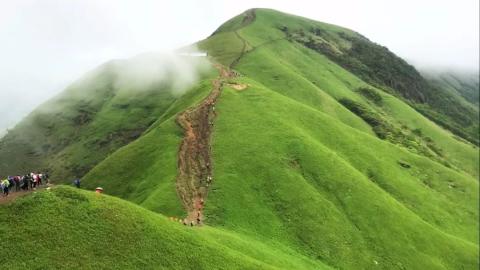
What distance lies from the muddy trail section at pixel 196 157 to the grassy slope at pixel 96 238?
16.0 m

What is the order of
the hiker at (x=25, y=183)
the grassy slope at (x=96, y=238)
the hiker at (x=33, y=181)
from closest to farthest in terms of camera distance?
the grassy slope at (x=96, y=238) < the hiker at (x=25, y=183) < the hiker at (x=33, y=181)

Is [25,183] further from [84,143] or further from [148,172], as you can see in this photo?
[84,143]

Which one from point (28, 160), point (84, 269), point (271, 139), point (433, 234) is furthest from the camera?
point (28, 160)

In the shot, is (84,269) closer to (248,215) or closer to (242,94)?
(248,215)

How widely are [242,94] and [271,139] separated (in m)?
30.7

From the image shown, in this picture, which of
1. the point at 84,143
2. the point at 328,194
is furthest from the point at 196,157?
the point at 84,143

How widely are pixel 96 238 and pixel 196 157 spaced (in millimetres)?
51672

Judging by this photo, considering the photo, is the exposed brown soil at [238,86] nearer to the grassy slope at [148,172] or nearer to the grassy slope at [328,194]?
the grassy slope at [328,194]

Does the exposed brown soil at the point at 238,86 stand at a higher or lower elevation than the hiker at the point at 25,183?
higher

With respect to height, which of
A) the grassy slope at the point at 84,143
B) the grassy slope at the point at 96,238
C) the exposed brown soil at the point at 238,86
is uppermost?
the exposed brown soil at the point at 238,86

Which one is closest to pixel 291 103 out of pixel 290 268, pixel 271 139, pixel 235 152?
pixel 271 139

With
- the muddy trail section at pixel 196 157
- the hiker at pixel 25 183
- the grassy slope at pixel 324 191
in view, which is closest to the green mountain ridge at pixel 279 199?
the grassy slope at pixel 324 191

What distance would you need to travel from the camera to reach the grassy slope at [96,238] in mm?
53844

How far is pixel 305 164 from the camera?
111 metres
